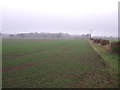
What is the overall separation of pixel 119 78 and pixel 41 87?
15.7 feet

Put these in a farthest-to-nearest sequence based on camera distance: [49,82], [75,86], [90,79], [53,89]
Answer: [90,79] < [49,82] < [75,86] < [53,89]

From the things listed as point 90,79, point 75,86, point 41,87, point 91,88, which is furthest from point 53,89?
point 90,79

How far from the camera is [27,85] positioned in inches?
280

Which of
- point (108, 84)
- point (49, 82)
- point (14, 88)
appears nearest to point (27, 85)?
point (14, 88)

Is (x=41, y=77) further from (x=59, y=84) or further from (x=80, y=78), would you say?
(x=80, y=78)

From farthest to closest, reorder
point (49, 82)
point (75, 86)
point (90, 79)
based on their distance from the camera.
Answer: point (90, 79)
point (49, 82)
point (75, 86)

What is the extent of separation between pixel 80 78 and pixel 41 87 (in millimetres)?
2543

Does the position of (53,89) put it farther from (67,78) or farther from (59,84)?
(67,78)

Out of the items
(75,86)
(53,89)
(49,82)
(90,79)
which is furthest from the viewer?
(90,79)

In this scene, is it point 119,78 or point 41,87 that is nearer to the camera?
point 41,87

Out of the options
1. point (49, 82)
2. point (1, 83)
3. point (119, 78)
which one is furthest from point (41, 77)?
point (119, 78)

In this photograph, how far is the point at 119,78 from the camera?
28.0 feet

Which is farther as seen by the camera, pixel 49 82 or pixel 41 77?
pixel 41 77

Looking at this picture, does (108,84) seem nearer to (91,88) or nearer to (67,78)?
(91,88)
